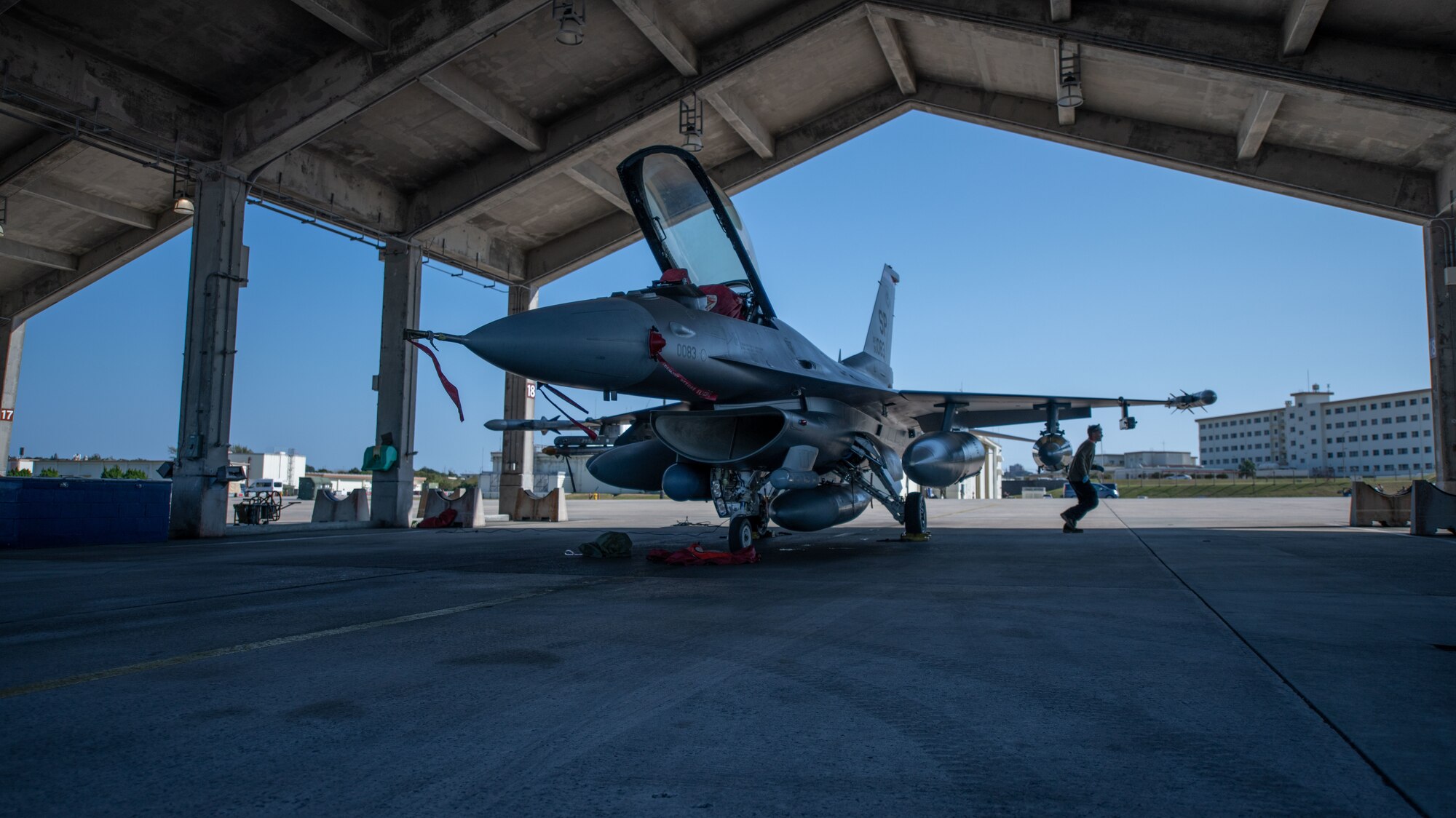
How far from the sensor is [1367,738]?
2.24 metres

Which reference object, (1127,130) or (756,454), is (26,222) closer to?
(756,454)

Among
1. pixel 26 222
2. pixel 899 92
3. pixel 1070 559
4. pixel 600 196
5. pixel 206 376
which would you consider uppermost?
pixel 899 92

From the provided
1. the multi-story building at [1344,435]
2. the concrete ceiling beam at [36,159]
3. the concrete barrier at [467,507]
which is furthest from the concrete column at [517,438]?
the multi-story building at [1344,435]

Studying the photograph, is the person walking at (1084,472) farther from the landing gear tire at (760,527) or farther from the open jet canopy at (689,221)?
the open jet canopy at (689,221)

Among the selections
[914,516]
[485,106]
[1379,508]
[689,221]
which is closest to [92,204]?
[485,106]

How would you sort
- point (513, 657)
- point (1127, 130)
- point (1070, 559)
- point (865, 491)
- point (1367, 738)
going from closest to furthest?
point (1367, 738) → point (513, 657) → point (1070, 559) → point (865, 491) → point (1127, 130)

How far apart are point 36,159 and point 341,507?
8.94m

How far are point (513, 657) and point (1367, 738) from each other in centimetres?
292

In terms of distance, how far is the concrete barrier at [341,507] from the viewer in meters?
18.5

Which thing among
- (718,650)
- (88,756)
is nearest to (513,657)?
Result: (718,650)

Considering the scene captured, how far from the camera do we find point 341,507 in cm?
1892

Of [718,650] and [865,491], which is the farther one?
[865,491]

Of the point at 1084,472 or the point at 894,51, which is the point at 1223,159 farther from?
the point at 1084,472

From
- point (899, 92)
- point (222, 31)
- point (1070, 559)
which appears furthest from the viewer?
point (899, 92)
